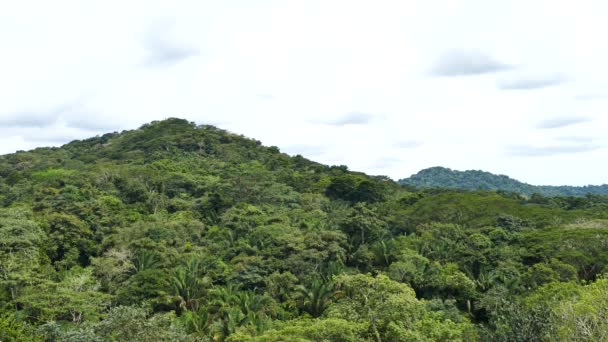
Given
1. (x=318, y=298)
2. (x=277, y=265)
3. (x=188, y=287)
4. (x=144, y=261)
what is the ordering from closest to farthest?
Result: (x=318, y=298) → (x=188, y=287) → (x=144, y=261) → (x=277, y=265)

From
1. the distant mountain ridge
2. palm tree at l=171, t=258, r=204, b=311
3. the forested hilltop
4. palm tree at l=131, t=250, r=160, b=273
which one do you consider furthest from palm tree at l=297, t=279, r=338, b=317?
the distant mountain ridge

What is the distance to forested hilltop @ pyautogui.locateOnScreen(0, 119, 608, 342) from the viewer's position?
1694cm

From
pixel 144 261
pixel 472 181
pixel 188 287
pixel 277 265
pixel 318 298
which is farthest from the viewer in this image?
pixel 472 181

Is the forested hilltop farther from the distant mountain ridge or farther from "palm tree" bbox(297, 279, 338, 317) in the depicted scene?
the distant mountain ridge

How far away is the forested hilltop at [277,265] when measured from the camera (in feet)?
55.6

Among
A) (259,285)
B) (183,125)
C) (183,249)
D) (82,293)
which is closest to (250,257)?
(259,285)

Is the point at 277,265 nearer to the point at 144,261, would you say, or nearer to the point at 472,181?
the point at 144,261

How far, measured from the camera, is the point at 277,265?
3130cm

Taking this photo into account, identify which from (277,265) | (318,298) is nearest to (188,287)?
(277,265)

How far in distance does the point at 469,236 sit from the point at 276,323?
16.5 m

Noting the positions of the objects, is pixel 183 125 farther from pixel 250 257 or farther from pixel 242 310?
pixel 242 310

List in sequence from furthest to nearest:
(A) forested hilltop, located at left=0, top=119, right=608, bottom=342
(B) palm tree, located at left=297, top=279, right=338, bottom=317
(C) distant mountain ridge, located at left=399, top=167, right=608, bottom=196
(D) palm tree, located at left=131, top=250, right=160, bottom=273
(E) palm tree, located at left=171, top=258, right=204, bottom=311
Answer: (C) distant mountain ridge, located at left=399, top=167, right=608, bottom=196, (D) palm tree, located at left=131, top=250, right=160, bottom=273, (B) palm tree, located at left=297, top=279, right=338, bottom=317, (E) palm tree, located at left=171, top=258, right=204, bottom=311, (A) forested hilltop, located at left=0, top=119, right=608, bottom=342

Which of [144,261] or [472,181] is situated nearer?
[144,261]

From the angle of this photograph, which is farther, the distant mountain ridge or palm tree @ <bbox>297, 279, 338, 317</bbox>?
the distant mountain ridge
